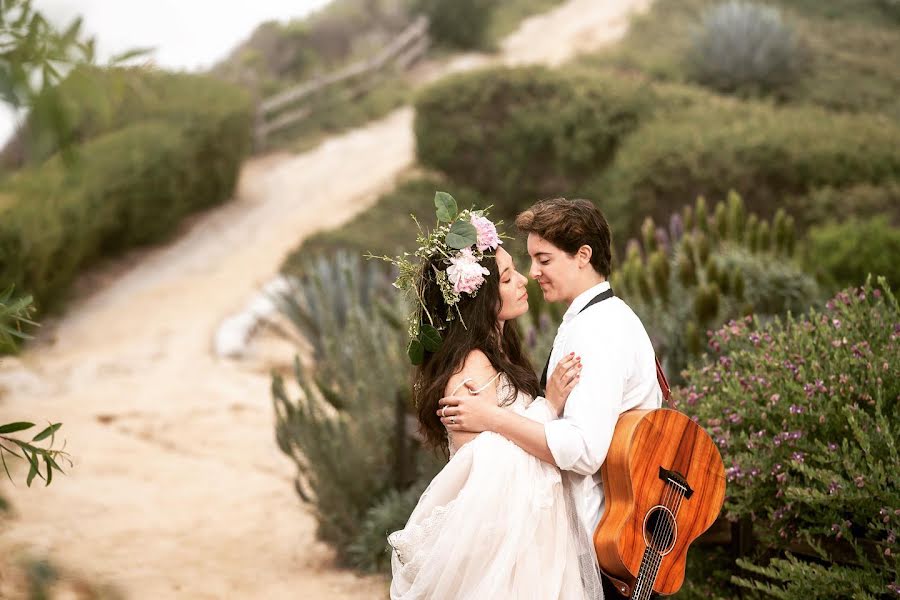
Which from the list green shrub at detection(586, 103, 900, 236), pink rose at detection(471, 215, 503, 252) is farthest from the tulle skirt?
green shrub at detection(586, 103, 900, 236)

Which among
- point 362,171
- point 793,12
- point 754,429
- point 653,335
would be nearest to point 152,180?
point 362,171

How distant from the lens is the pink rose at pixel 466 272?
2721 millimetres

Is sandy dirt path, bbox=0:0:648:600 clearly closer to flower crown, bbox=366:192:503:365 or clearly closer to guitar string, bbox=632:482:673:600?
flower crown, bbox=366:192:503:365

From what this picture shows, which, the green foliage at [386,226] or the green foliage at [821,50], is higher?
the green foliage at [386,226]

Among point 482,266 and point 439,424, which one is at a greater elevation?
point 482,266

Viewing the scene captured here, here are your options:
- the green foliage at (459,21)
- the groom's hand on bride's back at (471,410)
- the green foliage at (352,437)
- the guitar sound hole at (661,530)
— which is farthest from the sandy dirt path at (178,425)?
the green foliage at (459,21)

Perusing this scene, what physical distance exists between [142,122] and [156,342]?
474 cm

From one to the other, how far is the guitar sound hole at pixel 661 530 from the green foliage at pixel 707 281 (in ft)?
7.01

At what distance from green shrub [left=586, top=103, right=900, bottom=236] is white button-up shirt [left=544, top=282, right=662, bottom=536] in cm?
733

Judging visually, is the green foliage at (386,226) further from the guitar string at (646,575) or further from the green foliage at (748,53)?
the guitar string at (646,575)

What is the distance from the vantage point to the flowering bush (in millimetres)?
3025

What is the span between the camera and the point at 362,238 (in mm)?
12289

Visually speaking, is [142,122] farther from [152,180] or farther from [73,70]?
[73,70]

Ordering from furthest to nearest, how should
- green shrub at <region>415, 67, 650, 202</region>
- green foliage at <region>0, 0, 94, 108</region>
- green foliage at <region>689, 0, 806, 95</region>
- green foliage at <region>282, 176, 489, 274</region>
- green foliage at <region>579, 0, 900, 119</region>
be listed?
green foliage at <region>689, 0, 806, 95</region>, green foliage at <region>579, 0, 900, 119</region>, green shrub at <region>415, 67, 650, 202</region>, green foliage at <region>282, 176, 489, 274</region>, green foliage at <region>0, 0, 94, 108</region>
